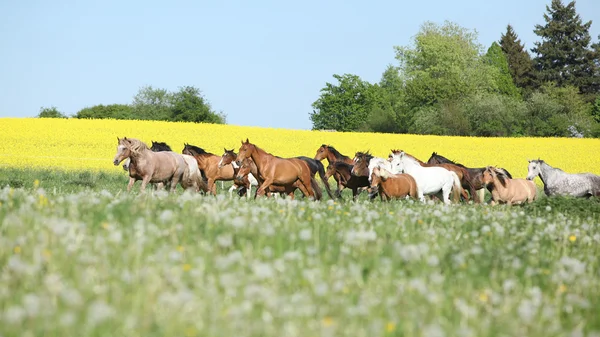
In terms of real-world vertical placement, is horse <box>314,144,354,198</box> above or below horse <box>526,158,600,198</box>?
above

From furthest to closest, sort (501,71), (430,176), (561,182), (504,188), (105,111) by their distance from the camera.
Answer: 1. (105,111)
2. (501,71)
3. (561,182)
4. (504,188)
5. (430,176)

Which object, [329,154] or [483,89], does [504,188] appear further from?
[483,89]

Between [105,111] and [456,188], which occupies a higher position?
[456,188]

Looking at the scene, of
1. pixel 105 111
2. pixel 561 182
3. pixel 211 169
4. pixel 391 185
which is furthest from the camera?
pixel 105 111

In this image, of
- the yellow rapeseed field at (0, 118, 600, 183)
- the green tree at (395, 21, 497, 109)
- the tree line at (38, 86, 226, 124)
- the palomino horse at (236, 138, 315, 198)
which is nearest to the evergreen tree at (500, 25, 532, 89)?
the green tree at (395, 21, 497, 109)

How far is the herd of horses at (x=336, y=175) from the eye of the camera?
19578 millimetres

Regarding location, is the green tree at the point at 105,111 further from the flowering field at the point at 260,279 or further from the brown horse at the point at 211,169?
the flowering field at the point at 260,279

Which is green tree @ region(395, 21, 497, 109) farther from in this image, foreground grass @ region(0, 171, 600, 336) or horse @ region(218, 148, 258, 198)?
foreground grass @ region(0, 171, 600, 336)

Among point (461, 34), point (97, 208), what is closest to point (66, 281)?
point (97, 208)

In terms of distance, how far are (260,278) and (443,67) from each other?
96162 millimetres

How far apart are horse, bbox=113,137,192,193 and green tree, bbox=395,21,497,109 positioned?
6780 cm

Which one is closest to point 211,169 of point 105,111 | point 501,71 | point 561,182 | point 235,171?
point 235,171

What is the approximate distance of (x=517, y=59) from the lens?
117 m

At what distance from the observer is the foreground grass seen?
5.02 metres
